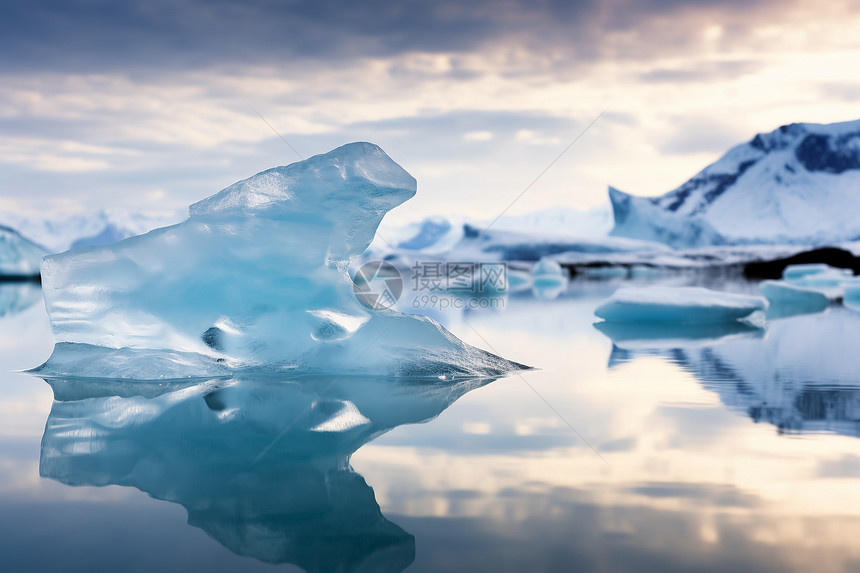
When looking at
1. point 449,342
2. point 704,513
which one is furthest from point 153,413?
point 704,513

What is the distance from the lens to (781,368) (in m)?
5.71

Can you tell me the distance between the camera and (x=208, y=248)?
539 cm

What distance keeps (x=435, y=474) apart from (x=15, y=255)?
112 ft

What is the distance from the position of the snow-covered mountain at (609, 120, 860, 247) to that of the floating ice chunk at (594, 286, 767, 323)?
33.5 meters

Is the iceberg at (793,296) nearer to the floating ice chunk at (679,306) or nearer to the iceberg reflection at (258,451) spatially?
the floating ice chunk at (679,306)

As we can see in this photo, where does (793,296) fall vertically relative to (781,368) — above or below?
below

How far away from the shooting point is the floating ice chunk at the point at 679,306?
364 inches

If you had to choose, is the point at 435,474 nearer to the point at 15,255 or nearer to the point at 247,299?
the point at 247,299

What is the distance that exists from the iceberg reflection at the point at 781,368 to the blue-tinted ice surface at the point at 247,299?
1664 mm

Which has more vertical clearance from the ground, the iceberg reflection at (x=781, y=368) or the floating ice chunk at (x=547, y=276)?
the iceberg reflection at (x=781, y=368)

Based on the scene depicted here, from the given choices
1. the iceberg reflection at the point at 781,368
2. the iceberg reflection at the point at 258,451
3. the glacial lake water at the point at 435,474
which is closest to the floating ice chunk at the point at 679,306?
the iceberg reflection at the point at 781,368

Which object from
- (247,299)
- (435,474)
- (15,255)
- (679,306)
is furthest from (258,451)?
(15,255)

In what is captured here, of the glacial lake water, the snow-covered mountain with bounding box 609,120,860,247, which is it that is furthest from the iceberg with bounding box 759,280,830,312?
the snow-covered mountain with bounding box 609,120,860,247

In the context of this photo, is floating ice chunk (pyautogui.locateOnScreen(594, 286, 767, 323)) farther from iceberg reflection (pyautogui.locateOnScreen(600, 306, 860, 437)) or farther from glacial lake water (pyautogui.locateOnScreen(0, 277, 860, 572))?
glacial lake water (pyautogui.locateOnScreen(0, 277, 860, 572))
